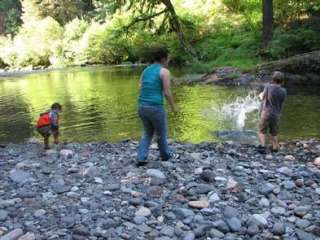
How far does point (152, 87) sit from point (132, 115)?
310 inches

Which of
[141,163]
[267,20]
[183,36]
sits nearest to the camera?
[141,163]

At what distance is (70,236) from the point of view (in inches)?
219

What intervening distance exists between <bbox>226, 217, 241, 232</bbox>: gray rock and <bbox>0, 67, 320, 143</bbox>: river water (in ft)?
18.9

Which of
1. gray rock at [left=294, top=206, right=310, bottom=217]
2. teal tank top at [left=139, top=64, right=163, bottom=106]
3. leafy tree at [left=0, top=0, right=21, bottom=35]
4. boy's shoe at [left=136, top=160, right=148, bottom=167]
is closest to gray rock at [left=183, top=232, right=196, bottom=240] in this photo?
gray rock at [left=294, top=206, right=310, bottom=217]

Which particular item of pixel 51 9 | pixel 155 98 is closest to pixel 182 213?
pixel 155 98

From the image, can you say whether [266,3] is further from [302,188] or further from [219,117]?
[302,188]

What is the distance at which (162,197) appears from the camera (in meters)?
6.65

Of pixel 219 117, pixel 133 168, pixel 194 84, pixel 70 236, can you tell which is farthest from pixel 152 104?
pixel 194 84

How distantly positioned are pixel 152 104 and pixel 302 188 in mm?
2528

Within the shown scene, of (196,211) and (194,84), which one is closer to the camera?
(196,211)

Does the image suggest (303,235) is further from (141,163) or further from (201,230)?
(141,163)

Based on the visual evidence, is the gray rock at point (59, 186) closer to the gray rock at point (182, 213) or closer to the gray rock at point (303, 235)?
the gray rock at point (182, 213)

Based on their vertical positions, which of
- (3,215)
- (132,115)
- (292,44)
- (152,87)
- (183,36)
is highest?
(183,36)

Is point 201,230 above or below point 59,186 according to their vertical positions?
below
